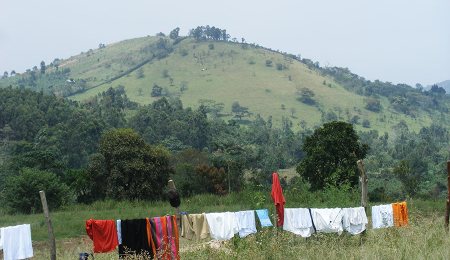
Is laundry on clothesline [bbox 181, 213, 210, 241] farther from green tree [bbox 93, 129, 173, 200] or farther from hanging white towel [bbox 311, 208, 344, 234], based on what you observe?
green tree [bbox 93, 129, 173, 200]

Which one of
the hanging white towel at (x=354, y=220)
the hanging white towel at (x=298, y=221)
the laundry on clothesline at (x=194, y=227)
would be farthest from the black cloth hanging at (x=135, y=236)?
the hanging white towel at (x=354, y=220)

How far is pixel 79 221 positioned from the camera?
26.4 metres

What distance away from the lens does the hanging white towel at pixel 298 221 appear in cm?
1468

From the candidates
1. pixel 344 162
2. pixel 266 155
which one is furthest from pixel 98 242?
pixel 266 155

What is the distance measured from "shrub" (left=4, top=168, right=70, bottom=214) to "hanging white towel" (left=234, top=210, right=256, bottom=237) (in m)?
21.7

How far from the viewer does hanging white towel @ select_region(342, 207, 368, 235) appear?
52.1 feet

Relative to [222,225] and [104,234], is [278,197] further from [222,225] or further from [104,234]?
[104,234]

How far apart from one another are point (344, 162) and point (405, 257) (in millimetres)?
30941

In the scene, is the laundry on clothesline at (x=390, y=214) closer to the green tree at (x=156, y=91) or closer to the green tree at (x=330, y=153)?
the green tree at (x=330, y=153)

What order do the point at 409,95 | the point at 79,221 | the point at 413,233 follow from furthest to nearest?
the point at 409,95 < the point at 79,221 < the point at 413,233

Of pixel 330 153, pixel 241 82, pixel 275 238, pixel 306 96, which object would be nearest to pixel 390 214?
pixel 275 238

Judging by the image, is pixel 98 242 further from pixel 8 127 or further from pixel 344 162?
pixel 8 127

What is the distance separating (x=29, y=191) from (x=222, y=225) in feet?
75.9

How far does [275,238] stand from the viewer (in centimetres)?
1079
